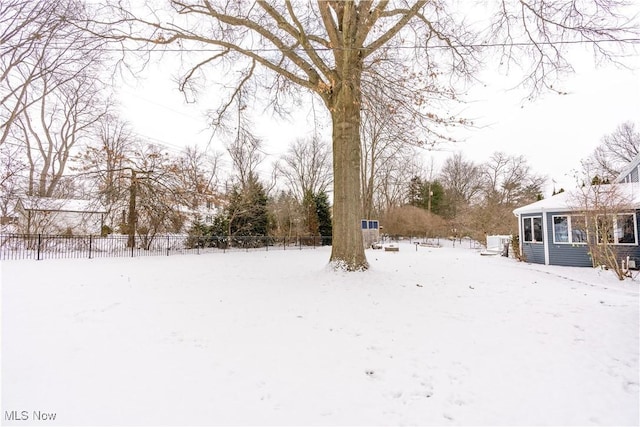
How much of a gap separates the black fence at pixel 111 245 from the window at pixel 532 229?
1438cm

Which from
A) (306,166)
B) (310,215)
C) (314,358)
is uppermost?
(306,166)

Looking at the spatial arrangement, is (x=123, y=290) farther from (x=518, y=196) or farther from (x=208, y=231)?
(x=518, y=196)

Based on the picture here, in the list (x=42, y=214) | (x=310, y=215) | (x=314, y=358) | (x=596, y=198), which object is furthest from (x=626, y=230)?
(x=42, y=214)

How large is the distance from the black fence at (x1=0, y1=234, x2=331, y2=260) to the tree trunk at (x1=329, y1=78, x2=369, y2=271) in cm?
1071

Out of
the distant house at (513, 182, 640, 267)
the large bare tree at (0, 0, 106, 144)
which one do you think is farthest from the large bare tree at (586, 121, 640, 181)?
the large bare tree at (0, 0, 106, 144)

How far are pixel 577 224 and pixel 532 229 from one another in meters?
3.20

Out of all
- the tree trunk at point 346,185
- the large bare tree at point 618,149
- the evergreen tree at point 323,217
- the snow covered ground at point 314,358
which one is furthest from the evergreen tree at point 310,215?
the large bare tree at point 618,149

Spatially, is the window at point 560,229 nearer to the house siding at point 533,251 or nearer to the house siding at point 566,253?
the house siding at point 566,253

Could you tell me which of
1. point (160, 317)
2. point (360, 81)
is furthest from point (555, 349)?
point (360, 81)

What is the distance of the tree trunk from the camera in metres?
7.18

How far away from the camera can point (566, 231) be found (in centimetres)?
1262

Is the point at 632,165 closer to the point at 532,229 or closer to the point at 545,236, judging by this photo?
the point at 532,229

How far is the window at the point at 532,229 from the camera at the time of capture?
13648 mm

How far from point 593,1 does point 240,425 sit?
981 centimetres
